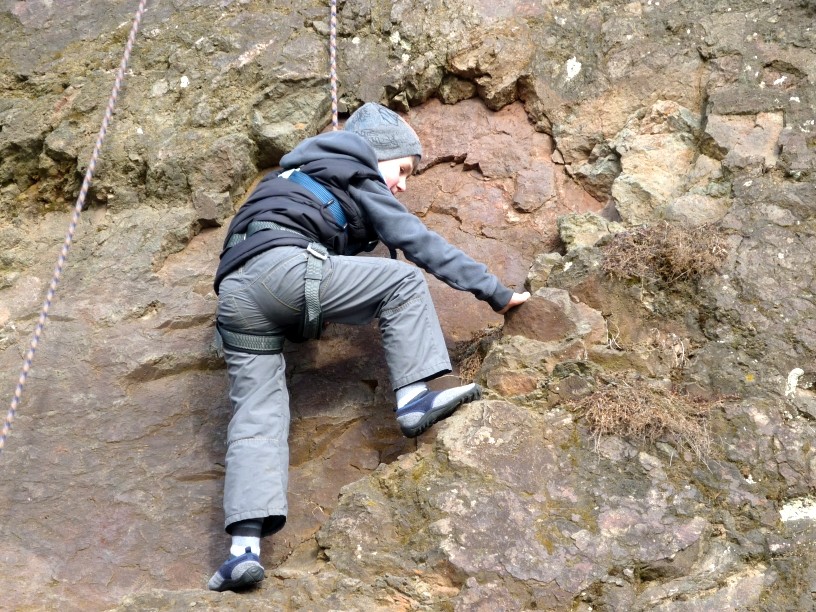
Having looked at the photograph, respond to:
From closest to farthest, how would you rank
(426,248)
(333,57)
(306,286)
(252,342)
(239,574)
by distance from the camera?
(239,574) < (306,286) < (252,342) < (426,248) < (333,57)

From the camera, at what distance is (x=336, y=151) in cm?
425

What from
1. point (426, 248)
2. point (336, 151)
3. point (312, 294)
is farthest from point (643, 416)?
point (336, 151)

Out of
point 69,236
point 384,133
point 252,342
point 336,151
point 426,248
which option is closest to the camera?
point 252,342

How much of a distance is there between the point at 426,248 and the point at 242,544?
136 centimetres

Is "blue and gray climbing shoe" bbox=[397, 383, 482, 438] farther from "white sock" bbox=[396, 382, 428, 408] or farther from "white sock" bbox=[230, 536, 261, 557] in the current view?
"white sock" bbox=[230, 536, 261, 557]

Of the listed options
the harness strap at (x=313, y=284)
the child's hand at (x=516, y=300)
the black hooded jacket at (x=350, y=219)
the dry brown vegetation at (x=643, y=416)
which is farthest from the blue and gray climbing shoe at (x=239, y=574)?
the child's hand at (x=516, y=300)

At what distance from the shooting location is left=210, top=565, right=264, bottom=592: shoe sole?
346 centimetres

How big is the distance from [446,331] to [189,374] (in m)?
1.17

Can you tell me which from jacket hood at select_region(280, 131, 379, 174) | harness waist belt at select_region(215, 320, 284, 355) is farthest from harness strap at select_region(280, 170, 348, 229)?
harness waist belt at select_region(215, 320, 284, 355)

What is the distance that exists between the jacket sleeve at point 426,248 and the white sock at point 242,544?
1276 millimetres

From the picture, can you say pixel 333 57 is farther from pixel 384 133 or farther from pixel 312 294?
pixel 312 294

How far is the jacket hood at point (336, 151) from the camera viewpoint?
4230 mm

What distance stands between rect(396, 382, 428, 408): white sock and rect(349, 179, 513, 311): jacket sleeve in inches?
18.3

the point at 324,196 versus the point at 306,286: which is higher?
the point at 324,196
